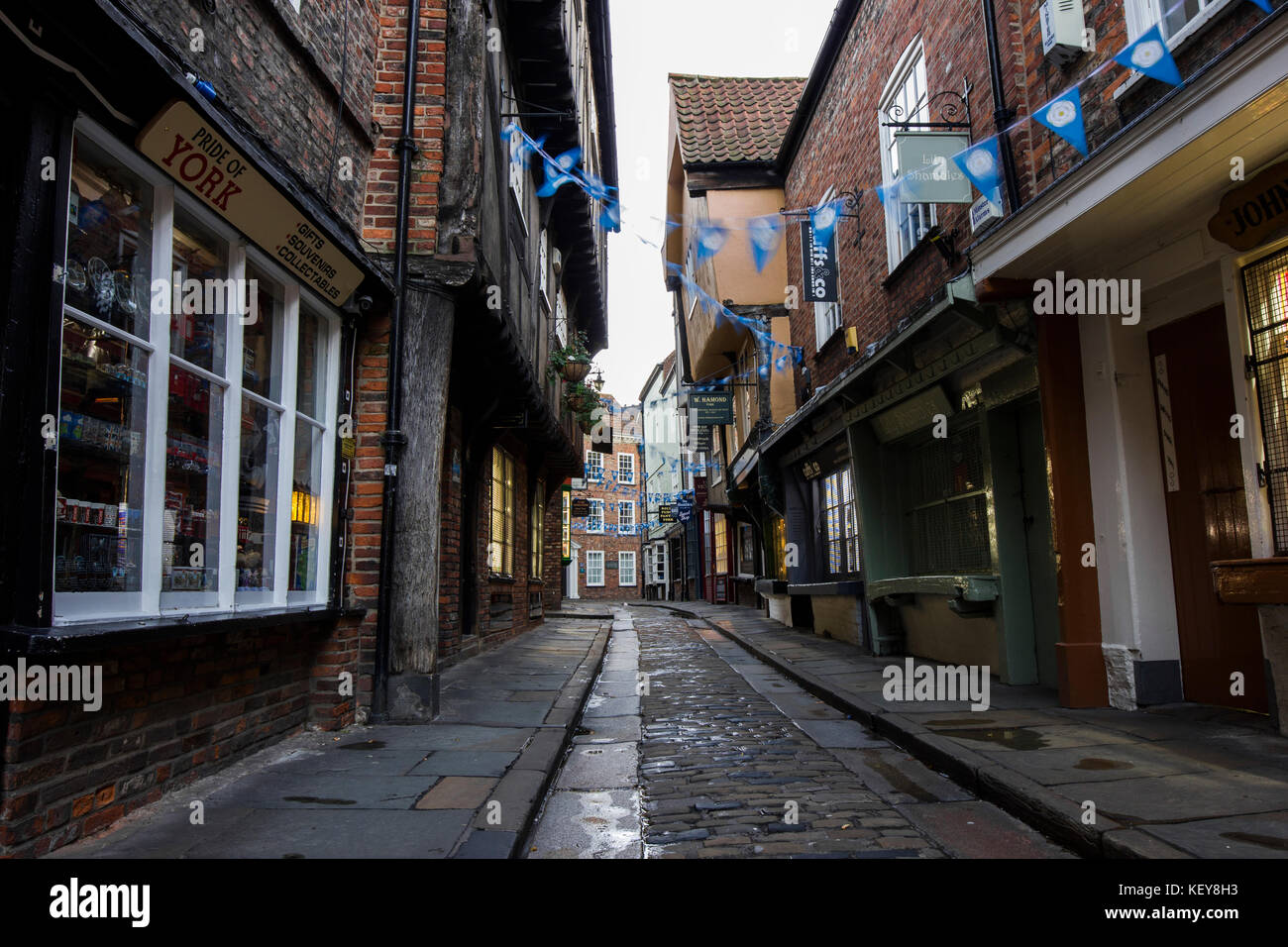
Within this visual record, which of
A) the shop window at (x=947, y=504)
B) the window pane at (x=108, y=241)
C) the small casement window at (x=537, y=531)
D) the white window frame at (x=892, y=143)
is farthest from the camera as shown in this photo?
the small casement window at (x=537, y=531)

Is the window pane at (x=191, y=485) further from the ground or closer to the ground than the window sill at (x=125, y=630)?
further from the ground

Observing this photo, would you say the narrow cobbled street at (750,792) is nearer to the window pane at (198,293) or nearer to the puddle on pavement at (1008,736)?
the puddle on pavement at (1008,736)

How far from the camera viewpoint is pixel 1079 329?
612 centimetres

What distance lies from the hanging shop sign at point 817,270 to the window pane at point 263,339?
24.4 feet

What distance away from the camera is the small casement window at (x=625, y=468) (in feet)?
140

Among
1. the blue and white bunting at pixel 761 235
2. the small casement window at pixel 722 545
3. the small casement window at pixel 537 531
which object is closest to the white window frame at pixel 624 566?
the small casement window at pixel 722 545

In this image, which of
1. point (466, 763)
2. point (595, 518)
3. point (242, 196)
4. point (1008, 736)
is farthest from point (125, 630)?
point (595, 518)

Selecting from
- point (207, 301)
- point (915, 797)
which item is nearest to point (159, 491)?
point (207, 301)

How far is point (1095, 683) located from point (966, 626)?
219 centimetres

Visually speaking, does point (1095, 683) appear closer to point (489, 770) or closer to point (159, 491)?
point (489, 770)

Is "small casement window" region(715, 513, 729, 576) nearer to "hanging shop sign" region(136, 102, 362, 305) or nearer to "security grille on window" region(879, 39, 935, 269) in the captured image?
"security grille on window" region(879, 39, 935, 269)

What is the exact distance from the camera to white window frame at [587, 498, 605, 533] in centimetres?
4022

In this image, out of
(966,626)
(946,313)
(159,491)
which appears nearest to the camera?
(159,491)

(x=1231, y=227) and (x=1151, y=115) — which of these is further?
(x=1231, y=227)
